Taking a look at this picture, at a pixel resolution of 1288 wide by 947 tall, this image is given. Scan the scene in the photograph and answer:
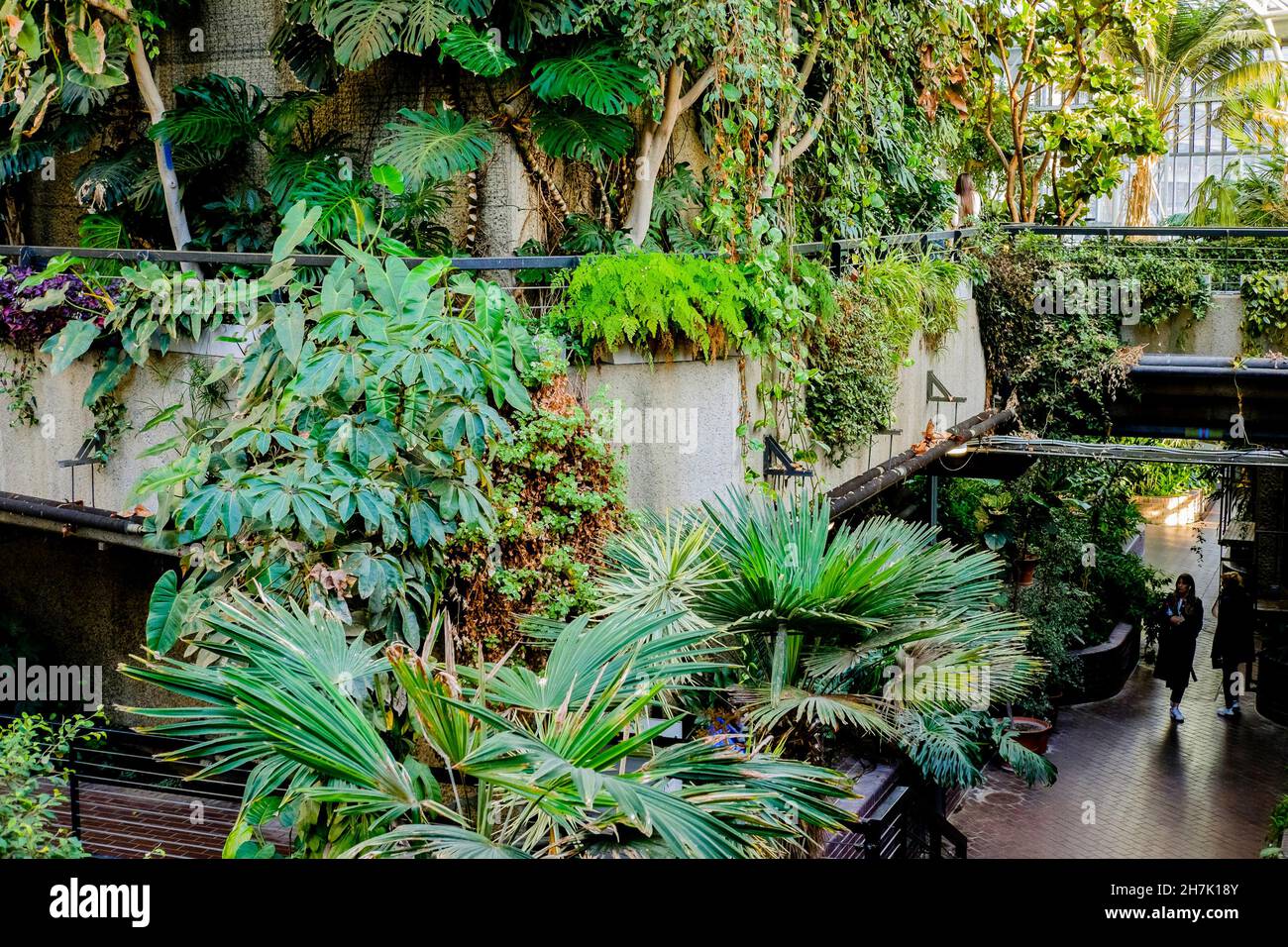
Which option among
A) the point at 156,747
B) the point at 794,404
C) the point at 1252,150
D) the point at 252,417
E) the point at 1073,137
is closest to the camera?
the point at 252,417

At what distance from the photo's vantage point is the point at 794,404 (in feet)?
27.4

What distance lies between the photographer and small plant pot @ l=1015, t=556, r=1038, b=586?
15.1 metres

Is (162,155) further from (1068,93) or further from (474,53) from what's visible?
(1068,93)

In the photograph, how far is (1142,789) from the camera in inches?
487

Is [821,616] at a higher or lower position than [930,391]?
lower

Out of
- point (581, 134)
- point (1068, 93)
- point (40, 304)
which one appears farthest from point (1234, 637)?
point (40, 304)

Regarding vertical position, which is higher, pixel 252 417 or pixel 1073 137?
pixel 1073 137

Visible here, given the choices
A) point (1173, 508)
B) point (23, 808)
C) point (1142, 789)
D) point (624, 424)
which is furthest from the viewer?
point (1173, 508)

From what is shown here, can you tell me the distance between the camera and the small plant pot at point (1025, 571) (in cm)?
1505

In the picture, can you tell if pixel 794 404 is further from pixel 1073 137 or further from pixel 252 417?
pixel 1073 137

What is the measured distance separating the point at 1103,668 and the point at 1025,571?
181cm
